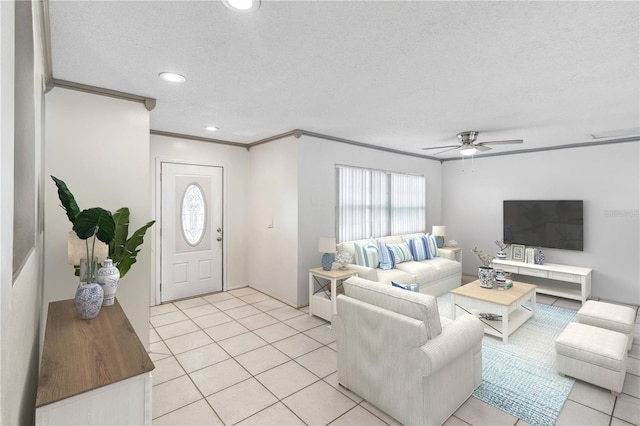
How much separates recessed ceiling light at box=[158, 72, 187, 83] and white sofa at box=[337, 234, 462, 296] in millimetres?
3018

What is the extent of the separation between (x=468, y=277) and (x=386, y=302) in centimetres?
489

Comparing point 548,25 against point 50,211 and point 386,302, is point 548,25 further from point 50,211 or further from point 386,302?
point 50,211

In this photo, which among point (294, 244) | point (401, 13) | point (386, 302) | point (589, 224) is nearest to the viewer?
point (401, 13)

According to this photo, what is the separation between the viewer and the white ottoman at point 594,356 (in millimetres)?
2482

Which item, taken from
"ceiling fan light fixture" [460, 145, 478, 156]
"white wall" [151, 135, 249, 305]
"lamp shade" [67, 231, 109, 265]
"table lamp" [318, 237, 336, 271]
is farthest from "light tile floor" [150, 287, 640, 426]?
"ceiling fan light fixture" [460, 145, 478, 156]

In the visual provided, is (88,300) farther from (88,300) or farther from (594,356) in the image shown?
(594,356)

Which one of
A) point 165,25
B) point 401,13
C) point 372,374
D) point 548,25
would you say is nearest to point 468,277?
point 372,374

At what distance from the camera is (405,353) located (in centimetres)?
208

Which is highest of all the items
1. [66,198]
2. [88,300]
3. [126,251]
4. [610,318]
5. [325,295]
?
[66,198]

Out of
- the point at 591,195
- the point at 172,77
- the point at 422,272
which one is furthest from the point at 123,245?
the point at 591,195

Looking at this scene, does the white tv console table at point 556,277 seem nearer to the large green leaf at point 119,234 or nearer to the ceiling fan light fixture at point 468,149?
the ceiling fan light fixture at point 468,149

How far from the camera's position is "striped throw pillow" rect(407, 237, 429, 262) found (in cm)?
554

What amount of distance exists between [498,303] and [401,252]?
6.40ft

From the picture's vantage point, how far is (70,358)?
141 cm
